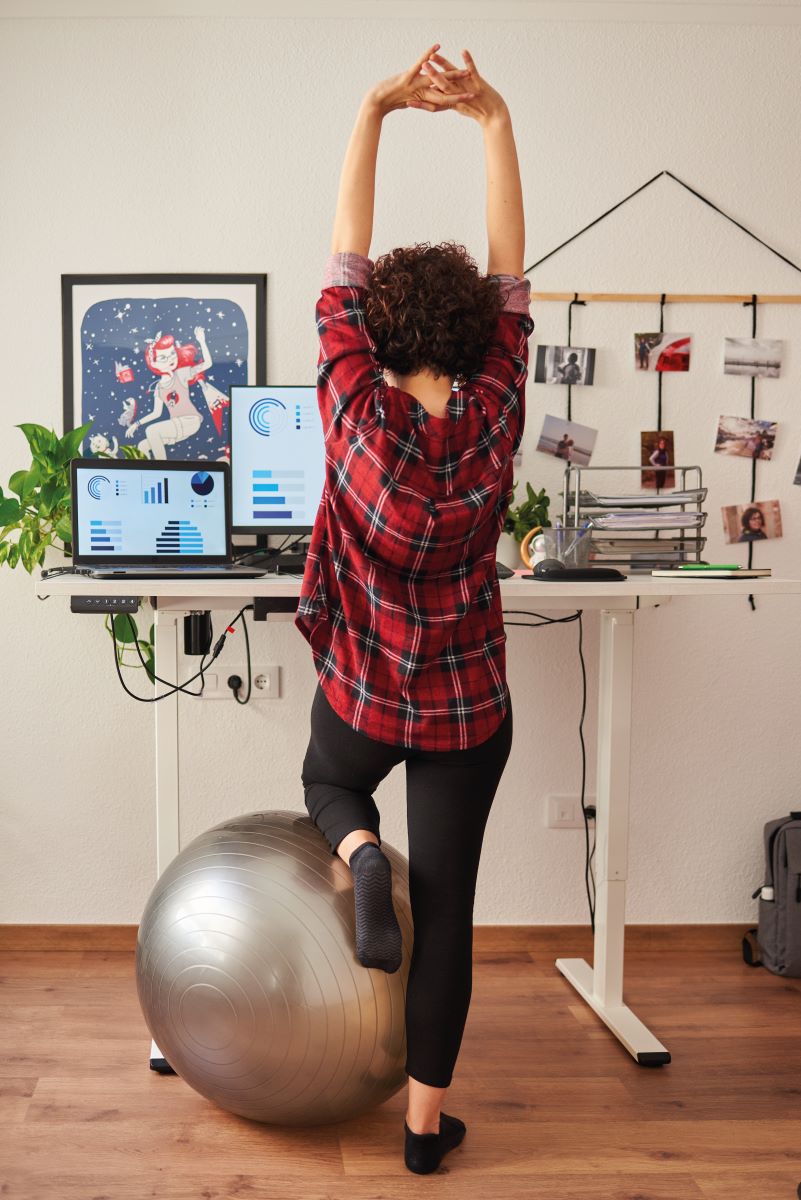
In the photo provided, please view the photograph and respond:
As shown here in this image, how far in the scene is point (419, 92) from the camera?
155cm

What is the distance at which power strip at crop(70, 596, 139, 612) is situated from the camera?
1829 mm

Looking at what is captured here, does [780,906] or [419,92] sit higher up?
[419,92]

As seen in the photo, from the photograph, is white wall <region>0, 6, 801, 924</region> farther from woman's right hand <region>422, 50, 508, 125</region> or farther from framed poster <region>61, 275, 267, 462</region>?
woman's right hand <region>422, 50, 508, 125</region>

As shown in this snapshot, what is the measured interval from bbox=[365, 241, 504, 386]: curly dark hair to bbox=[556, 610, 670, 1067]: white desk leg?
36.4 inches

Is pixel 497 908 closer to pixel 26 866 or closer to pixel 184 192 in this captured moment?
pixel 26 866

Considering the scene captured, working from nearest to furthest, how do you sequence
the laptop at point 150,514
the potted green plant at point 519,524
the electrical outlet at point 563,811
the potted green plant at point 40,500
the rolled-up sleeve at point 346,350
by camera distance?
1. the rolled-up sleeve at point 346,350
2. the laptop at point 150,514
3. the potted green plant at point 40,500
4. the potted green plant at point 519,524
5. the electrical outlet at point 563,811

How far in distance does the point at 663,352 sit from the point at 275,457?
1.05m

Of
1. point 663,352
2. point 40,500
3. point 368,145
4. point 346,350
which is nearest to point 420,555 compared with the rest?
point 346,350

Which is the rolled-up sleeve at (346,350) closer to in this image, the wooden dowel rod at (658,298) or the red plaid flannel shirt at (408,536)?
the red plaid flannel shirt at (408,536)

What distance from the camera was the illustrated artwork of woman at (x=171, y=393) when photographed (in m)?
2.54

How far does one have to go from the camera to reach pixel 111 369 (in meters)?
2.55

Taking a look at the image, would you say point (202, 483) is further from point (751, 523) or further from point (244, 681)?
point (751, 523)

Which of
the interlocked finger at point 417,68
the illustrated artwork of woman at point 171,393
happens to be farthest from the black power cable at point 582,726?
the interlocked finger at point 417,68

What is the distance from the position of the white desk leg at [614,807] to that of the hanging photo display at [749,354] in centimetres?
87
